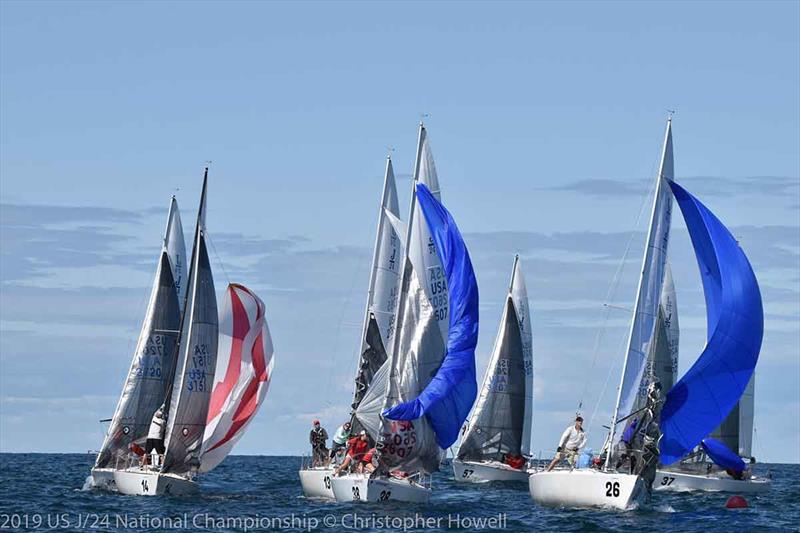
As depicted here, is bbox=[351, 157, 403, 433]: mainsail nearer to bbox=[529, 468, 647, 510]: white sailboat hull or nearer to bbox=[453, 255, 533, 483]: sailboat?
bbox=[529, 468, 647, 510]: white sailboat hull

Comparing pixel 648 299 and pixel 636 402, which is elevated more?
pixel 648 299

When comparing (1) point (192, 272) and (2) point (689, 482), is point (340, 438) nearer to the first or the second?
(1) point (192, 272)

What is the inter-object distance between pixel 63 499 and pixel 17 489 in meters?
8.13

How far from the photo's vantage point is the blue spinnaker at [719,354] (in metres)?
42.0

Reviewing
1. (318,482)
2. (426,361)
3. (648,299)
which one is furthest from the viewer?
(318,482)

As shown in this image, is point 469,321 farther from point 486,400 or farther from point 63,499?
point 486,400

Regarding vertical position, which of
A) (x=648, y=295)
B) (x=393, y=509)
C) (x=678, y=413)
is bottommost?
(x=393, y=509)

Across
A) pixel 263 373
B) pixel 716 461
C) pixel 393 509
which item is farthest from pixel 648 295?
pixel 716 461

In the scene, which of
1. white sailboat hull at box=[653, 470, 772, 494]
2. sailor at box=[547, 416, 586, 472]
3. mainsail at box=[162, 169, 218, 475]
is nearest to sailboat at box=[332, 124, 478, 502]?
sailor at box=[547, 416, 586, 472]

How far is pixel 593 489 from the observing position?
1638 inches

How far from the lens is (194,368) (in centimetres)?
4669

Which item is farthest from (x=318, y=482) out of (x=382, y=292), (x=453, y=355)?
(x=382, y=292)

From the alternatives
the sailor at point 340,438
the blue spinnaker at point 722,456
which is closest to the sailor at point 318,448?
the sailor at point 340,438

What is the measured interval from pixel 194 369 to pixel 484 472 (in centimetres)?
1684
